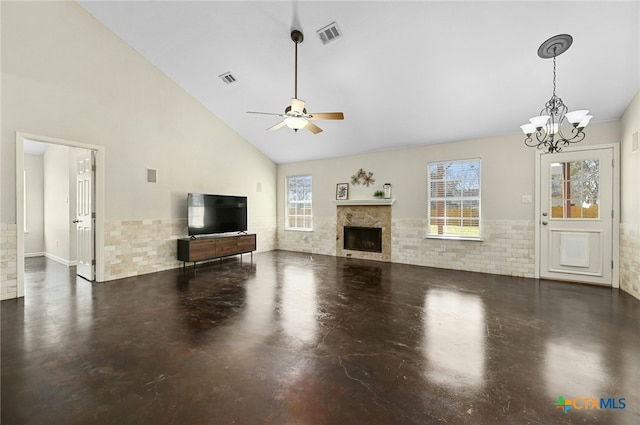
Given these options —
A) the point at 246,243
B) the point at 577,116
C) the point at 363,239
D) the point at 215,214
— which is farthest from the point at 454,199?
the point at 215,214

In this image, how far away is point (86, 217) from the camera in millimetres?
4645

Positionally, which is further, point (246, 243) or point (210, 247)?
point (246, 243)

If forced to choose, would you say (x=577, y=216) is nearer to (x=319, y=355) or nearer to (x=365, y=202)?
(x=365, y=202)

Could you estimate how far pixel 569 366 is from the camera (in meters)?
2.09

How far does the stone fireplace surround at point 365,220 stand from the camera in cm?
630

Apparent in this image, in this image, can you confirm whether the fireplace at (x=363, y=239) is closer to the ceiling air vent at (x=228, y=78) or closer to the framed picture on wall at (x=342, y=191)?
the framed picture on wall at (x=342, y=191)

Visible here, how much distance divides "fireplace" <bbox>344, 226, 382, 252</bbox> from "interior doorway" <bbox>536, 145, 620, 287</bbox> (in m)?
2.92

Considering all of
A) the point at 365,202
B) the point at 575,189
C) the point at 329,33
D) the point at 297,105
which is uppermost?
the point at 329,33

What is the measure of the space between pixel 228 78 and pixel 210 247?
3.14m

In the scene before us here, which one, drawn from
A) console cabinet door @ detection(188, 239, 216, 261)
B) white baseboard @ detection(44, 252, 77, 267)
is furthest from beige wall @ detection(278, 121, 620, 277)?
white baseboard @ detection(44, 252, 77, 267)

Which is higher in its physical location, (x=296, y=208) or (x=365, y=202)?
(x=365, y=202)

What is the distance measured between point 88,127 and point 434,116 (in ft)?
18.3

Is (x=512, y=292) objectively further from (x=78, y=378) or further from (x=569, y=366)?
(x=78, y=378)

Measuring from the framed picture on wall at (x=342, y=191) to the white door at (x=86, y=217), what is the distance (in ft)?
15.8
